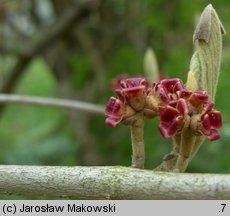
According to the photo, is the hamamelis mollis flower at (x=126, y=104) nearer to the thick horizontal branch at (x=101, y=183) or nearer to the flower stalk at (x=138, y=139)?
the flower stalk at (x=138, y=139)

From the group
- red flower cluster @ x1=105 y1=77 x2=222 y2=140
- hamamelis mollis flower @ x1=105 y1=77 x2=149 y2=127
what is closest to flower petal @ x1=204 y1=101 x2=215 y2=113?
red flower cluster @ x1=105 y1=77 x2=222 y2=140

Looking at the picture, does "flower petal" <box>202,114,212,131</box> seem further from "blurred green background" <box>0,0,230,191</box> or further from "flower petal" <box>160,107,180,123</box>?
"blurred green background" <box>0,0,230,191</box>

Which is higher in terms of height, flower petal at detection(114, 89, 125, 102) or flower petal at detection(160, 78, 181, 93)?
flower petal at detection(160, 78, 181, 93)

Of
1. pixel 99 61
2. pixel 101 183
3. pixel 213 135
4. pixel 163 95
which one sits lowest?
pixel 101 183

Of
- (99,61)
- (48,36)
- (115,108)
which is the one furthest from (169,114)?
(99,61)

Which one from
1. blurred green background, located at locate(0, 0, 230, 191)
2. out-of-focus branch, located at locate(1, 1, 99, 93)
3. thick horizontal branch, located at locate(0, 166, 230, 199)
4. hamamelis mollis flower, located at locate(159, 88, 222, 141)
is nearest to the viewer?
thick horizontal branch, located at locate(0, 166, 230, 199)

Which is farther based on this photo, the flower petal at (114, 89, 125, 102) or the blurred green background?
the blurred green background

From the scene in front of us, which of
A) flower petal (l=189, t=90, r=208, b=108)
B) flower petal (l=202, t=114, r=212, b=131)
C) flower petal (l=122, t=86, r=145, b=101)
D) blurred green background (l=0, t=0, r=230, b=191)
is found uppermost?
blurred green background (l=0, t=0, r=230, b=191)

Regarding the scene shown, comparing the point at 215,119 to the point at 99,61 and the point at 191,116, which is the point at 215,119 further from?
the point at 99,61
